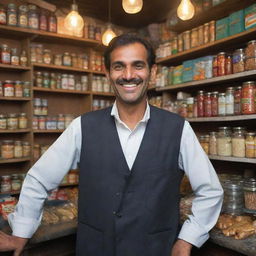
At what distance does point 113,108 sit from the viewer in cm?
117

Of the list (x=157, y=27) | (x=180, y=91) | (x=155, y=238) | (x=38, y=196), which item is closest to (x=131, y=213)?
(x=155, y=238)

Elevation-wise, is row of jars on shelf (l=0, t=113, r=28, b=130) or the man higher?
row of jars on shelf (l=0, t=113, r=28, b=130)

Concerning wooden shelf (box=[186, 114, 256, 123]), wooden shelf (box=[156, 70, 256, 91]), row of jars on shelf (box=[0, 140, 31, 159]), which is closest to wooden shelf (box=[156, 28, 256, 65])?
wooden shelf (box=[156, 70, 256, 91])

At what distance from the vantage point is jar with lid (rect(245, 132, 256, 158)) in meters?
1.67

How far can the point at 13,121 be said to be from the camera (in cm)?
255

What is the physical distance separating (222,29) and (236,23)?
0.38ft

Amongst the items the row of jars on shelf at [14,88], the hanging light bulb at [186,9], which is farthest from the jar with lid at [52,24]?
the hanging light bulb at [186,9]

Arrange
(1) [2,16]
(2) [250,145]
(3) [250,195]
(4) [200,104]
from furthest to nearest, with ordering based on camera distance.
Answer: (1) [2,16], (4) [200,104], (2) [250,145], (3) [250,195]

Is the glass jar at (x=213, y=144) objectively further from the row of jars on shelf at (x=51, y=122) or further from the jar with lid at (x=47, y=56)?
the jar with lid at (x=47, y=56)

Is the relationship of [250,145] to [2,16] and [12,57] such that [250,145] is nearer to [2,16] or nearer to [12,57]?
[12,57]

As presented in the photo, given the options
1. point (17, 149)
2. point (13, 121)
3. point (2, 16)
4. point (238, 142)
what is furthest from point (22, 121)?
point (238, 142)

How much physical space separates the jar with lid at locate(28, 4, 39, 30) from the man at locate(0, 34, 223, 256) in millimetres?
1737

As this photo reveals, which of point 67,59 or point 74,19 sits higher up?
point 74,19

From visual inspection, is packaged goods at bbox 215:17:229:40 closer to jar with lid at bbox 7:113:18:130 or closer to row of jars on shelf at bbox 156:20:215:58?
row of jars on shelf at bbox 156:20:215:58
